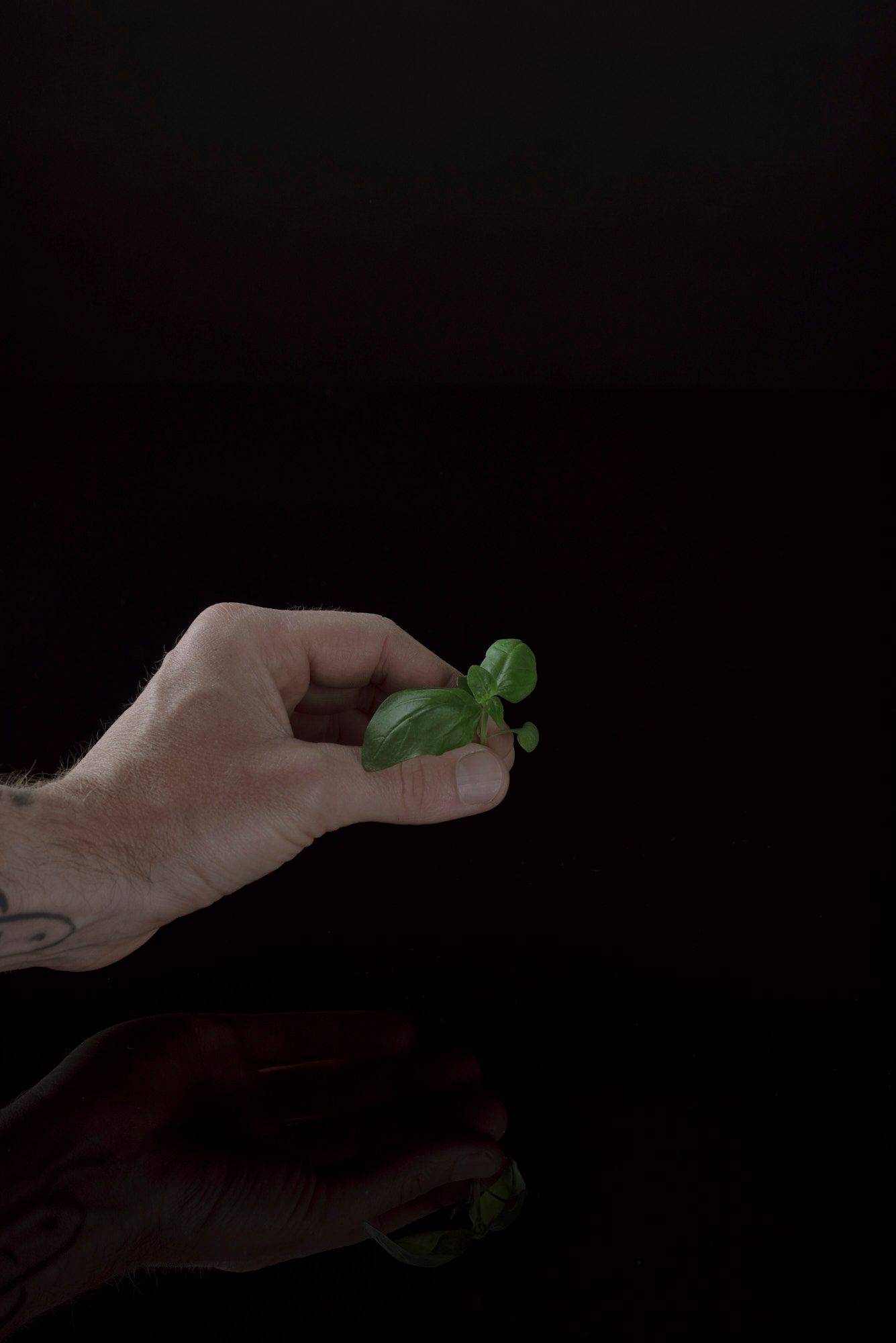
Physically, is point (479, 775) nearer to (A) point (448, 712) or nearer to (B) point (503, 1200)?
(A) point (448, 712)

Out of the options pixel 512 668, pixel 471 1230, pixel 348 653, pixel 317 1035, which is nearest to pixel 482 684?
pixel 512 668

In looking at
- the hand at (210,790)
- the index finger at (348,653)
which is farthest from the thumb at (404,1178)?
the index finger at (348,653)

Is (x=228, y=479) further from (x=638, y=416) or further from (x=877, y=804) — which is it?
(x=877, y=804)

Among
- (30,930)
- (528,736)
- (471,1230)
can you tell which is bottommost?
(471,1230)

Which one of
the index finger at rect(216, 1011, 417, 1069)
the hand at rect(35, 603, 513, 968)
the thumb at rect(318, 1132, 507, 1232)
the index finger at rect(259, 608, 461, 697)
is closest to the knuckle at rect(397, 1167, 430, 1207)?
the thumb at rect(318, 1132, 507, 1232)

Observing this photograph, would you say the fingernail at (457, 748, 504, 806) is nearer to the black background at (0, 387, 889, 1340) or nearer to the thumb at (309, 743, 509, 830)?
the thumb at (309, 743, 509, 830)

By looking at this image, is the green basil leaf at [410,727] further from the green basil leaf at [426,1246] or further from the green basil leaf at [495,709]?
the green basil leaf at [426,1246]
